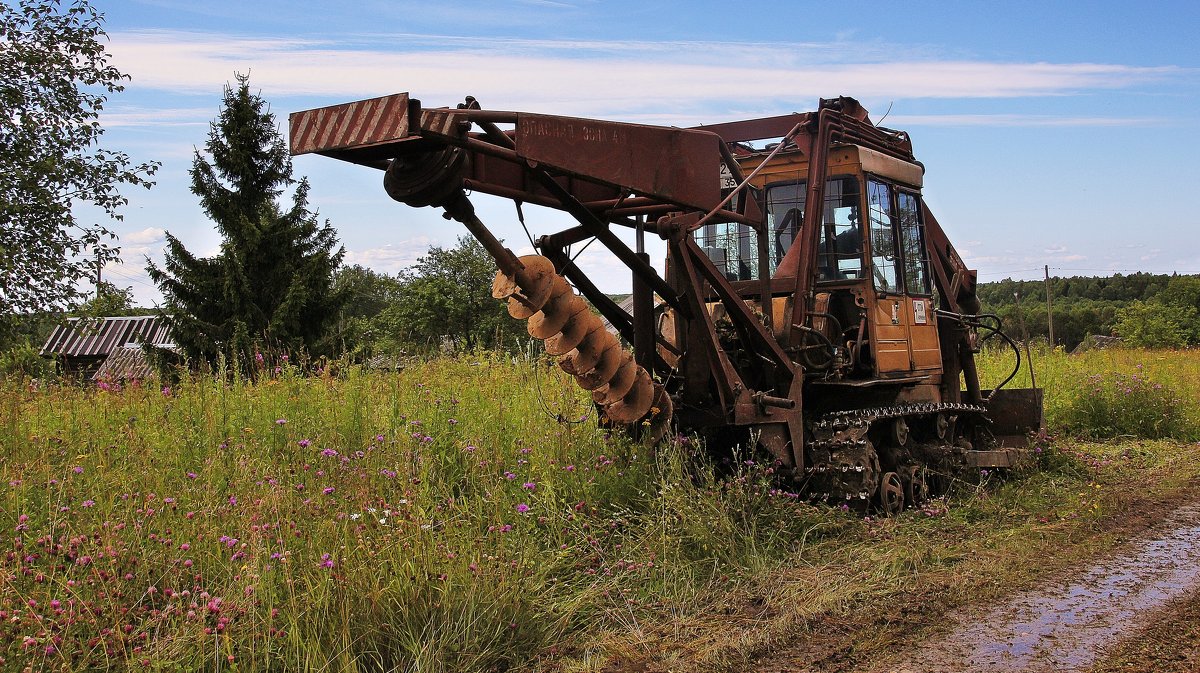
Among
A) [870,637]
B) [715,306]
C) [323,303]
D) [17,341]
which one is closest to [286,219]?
[323,303]

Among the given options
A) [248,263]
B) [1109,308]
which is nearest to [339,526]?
[248,263]

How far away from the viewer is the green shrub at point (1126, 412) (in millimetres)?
14695

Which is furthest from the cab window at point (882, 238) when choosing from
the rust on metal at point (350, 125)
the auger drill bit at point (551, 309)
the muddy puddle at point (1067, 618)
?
the rust on metal at point (350, 125)

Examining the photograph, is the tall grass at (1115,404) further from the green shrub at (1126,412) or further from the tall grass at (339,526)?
the tall grass at (339,526)

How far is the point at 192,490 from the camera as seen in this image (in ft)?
18.5

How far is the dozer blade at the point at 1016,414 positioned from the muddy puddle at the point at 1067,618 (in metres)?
4.12

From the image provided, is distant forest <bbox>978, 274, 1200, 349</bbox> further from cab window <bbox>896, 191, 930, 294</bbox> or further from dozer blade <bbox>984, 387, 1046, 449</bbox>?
cab window <bbox>896, 191, 930, 294</bbox>

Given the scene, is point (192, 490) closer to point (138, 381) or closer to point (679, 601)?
point (679, 601)

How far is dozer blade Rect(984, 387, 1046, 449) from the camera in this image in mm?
11773

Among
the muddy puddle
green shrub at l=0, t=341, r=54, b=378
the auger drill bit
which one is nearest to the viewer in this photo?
the muddy puddle

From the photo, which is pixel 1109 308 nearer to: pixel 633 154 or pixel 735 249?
pixel 735 249

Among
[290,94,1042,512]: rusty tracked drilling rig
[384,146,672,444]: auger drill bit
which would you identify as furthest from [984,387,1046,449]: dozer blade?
[384,146,672,444]: auger drill bit

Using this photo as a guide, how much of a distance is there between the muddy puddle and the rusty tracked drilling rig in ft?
6.33

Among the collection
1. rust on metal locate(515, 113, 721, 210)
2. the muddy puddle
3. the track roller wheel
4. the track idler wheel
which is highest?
rust on metal locate(515, 113, 721, 210)
